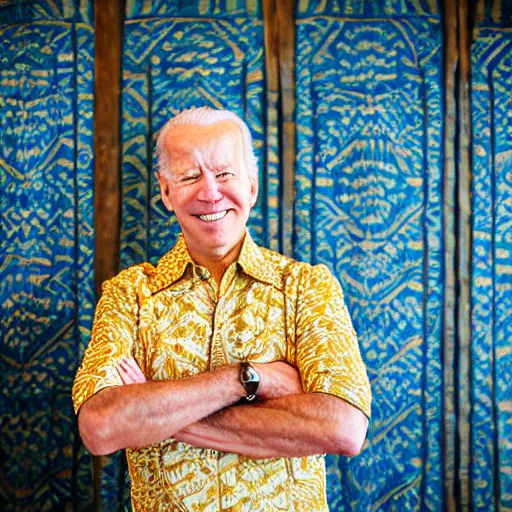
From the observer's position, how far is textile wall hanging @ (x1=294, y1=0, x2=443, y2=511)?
2418mm

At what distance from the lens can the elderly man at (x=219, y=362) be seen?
166 centimetres

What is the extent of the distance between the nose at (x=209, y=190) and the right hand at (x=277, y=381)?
1.75 feet

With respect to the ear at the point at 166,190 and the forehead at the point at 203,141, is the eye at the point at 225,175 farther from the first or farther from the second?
the ear at the point at 166,190

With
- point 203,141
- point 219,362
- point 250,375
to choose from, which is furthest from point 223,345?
point 203,141

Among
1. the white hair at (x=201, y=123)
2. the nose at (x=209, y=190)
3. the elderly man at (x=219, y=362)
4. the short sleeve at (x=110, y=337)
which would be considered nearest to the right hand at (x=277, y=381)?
the elderly man at (x=219, y=362)

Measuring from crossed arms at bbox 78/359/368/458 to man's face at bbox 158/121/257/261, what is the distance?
46 centimetres

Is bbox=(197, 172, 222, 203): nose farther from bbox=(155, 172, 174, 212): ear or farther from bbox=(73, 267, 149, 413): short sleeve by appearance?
bbox=(73, 267, 149, 413): short sleeve

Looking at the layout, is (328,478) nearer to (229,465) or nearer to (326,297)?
(229,465)

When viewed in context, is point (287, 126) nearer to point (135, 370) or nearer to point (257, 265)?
point (257, 265)

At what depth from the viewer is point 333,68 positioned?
2.44m

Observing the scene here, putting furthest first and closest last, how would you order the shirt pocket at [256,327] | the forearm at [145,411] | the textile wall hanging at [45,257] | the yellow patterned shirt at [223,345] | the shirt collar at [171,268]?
the textile wall hanging at [45,257] → the shirt collar at [171,268] → the shirt pocket at [256,327] → the yellow patterned shirt at [223,345] → the forearm at [145,411]

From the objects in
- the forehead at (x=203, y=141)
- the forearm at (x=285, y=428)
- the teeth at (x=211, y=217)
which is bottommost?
the forearm at (x=285, y=428)

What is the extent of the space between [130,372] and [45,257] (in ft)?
2.80

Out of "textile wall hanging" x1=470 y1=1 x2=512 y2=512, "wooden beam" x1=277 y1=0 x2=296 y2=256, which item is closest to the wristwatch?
"wooden beam" x1=277 y1=0 x2=296 y2=256
